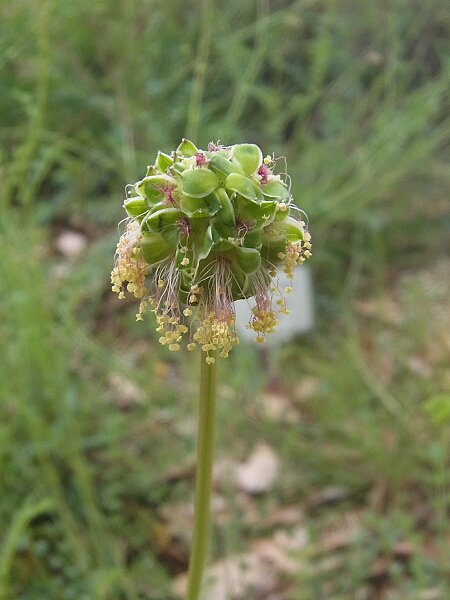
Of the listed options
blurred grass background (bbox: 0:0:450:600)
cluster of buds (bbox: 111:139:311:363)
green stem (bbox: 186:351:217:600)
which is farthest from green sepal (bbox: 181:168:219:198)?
blurred grass background (bbox: 0:0:450:600)

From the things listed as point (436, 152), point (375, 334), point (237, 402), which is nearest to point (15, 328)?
point (237, 402)

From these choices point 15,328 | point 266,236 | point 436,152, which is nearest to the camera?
point 266,236

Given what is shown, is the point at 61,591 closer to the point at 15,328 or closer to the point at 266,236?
the point at 15,328

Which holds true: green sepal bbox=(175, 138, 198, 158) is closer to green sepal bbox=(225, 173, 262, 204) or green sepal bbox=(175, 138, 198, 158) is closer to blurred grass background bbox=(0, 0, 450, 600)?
green sepal bbox=(225, 173, 262, 204)

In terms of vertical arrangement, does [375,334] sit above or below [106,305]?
below

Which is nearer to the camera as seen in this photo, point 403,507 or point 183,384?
point 403,507

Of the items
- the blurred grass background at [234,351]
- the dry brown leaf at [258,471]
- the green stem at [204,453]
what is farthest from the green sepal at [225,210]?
the dry brown leaf at [258,471]

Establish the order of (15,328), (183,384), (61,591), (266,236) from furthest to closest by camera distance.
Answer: (183,384) → (15,328) → (61,591) → (266,236)
